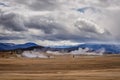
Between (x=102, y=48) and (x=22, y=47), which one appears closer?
(x=22, y=47)

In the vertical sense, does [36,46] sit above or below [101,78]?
above

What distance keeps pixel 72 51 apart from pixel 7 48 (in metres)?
38.5

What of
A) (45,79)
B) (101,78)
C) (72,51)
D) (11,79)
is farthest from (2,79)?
(72,51)

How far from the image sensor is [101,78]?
3500cm

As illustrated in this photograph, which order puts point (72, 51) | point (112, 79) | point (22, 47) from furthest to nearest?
1. point (72, 51)
2. point (22, 47)
3. point (112, 79)

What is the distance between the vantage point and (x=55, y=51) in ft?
587

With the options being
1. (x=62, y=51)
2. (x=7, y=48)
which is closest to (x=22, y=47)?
(x=7, y=48)

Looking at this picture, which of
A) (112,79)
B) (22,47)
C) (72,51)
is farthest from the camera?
(72,51)

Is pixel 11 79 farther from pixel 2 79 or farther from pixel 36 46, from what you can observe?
pixel 36 46

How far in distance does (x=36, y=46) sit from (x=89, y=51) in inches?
1286

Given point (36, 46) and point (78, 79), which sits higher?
point (36, 46)

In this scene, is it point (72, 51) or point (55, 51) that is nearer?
point (55, 51)

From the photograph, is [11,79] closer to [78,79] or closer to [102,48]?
[78,79]

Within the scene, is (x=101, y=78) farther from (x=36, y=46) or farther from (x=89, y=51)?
(x=89, y=51)
